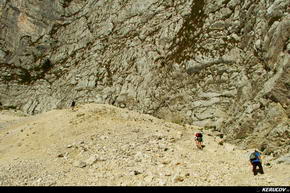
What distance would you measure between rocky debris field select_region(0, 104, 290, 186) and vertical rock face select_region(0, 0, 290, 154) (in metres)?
4.75

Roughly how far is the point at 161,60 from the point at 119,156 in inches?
1065

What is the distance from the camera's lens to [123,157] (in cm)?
2527

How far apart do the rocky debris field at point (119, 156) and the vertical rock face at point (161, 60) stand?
4.75m

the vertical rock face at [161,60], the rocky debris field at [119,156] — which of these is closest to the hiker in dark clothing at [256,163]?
the rocky debris field at [119,156]

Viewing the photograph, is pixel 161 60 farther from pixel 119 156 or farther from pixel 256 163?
pixel 256 163

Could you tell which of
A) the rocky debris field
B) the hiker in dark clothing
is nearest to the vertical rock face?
the hiker in dark clothing

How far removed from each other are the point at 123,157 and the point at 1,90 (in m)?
47.6

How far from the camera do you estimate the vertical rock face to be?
3138 centimetres

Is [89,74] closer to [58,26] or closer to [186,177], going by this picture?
[58,26]

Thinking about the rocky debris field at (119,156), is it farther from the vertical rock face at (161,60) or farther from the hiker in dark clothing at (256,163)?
the vertical rock face at (161,60)

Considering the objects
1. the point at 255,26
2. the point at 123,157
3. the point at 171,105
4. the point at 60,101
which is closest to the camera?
the point at 123,157

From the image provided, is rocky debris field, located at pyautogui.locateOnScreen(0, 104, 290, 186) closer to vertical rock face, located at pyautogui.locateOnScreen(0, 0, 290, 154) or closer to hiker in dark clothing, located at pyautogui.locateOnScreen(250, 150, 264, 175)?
hiker in dark clothing, located at pyautogui.locateOnScreen(250, 150, 264, 175)

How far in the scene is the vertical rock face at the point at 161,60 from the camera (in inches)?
1235

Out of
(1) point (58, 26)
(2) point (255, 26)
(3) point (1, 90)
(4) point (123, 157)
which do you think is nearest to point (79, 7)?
(1) point (58, 26)
